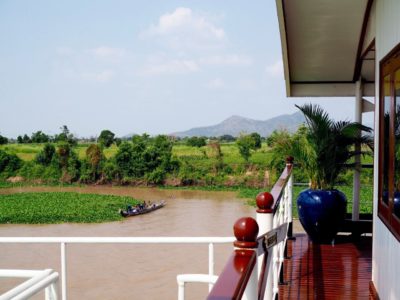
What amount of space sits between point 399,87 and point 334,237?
2.41m

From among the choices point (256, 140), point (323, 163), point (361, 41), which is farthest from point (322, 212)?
point (256, 140)

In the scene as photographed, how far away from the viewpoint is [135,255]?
16.3m

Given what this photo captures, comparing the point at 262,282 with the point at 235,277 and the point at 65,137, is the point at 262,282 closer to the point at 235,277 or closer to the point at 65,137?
the point at 235,277

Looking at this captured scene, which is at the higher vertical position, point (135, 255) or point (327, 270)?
point (327, 270)

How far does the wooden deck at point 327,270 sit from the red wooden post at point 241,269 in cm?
222

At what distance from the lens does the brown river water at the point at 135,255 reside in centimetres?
1290

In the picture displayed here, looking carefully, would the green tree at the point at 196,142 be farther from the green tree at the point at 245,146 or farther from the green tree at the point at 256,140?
the green tree at the point at 245,146

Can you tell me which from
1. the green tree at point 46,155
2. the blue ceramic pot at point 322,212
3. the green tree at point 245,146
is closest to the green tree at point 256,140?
the green tree at point 245,146

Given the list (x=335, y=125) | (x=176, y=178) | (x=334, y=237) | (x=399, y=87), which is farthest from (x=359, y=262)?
(x=176, y=178)

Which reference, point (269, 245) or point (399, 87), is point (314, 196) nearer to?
point (399, 87)

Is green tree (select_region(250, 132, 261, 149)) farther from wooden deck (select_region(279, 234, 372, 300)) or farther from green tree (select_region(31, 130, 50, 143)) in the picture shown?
wooden deck (select_region(279, 234, 372, 300))

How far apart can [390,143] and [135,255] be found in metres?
14.4

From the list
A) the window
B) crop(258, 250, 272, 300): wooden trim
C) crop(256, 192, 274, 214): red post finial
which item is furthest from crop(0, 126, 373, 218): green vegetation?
crop(258, 250, 272, 300): wooden trim

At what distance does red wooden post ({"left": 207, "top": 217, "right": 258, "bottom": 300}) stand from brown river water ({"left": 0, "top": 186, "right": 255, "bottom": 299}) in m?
11.1
